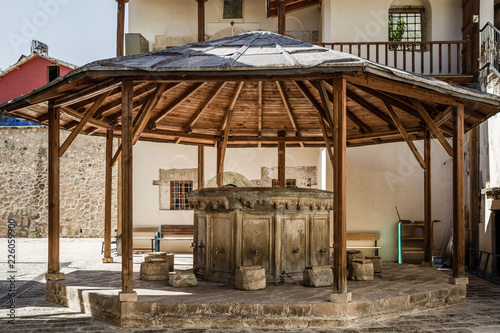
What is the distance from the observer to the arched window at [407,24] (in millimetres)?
14961

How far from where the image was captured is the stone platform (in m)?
6.76

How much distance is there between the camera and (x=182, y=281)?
8.00m

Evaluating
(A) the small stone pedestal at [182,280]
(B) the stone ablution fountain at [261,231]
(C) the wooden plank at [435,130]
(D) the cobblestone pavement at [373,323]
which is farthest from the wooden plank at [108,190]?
(C) the wooden plank at [435,130]

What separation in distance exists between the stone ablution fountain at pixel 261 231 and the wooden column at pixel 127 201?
1790 mm

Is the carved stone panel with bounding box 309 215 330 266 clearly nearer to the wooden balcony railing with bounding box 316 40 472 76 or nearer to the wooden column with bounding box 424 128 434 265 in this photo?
the wooden column with bounding box 424 128 434 265

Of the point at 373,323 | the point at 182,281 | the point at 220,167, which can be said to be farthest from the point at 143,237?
the point at 373,323

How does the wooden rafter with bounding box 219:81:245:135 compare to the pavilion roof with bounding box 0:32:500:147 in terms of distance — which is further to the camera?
the wooden rafter with bounding box 219:81:245:135

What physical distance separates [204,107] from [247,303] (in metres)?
6.08

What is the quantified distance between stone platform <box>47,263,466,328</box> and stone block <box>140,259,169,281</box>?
0.17 meters

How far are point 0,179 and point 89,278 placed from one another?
1491 centimetres

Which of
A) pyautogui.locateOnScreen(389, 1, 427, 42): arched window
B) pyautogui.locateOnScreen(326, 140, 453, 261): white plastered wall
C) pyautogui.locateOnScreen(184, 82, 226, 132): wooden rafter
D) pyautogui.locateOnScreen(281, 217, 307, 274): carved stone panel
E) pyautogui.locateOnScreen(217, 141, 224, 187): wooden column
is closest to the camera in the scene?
pyautogui.locateOnScreen(281, 217, 307, 274): carved stone panel

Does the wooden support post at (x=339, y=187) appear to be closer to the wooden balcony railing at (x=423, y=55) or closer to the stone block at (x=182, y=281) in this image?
the stone block at (x=182, y=281)

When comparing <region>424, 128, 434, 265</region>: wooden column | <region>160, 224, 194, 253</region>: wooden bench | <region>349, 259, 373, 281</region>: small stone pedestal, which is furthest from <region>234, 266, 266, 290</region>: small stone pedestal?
<region>160, 224, 194, 253</region>: wooden bench

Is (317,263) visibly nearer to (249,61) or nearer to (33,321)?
(249,61)
